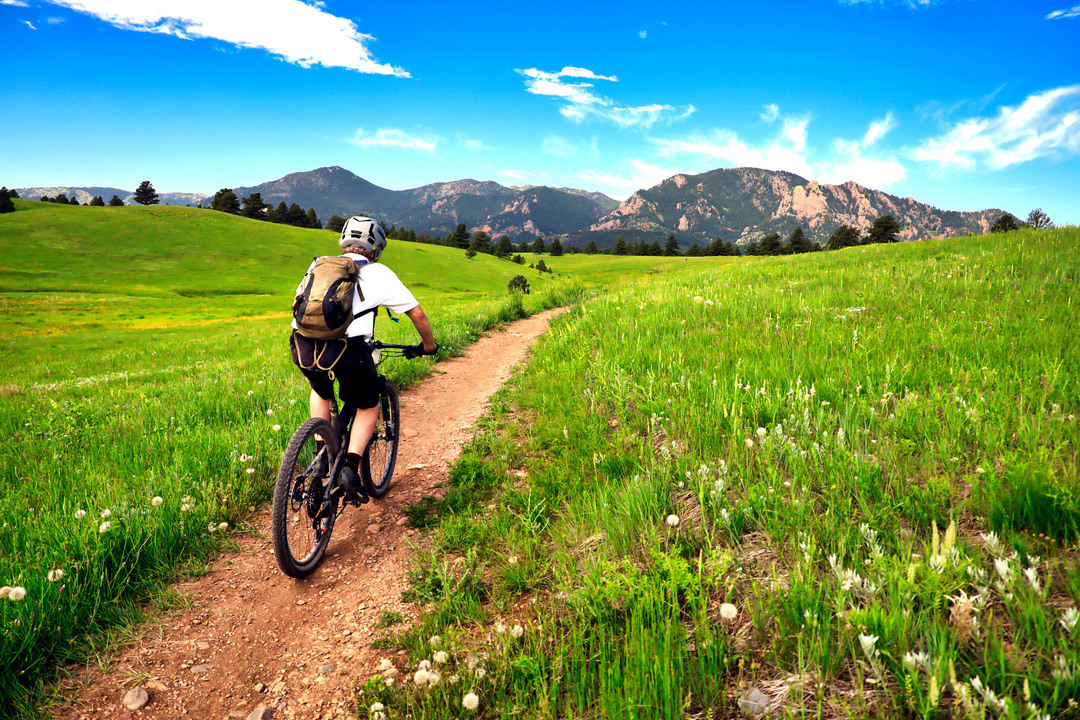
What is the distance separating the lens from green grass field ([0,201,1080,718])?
2016 millimetres

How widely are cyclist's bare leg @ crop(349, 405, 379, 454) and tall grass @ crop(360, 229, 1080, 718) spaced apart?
1.22 m

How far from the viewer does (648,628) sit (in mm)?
2654

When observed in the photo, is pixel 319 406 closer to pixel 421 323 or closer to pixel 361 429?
pixel 361 429

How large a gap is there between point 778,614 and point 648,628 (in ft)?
2.48

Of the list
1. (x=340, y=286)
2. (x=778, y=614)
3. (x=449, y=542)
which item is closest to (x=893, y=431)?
(x=778, y=614)

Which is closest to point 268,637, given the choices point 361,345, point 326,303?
point 361,345

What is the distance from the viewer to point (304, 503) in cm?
422

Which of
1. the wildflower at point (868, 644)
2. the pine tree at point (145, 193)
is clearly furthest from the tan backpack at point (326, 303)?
the pine tree at point (145, 193)

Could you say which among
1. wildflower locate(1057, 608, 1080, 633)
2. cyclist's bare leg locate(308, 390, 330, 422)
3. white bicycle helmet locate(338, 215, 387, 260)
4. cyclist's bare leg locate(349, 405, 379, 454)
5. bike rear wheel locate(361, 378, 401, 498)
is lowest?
bike rear wheel locate(361, 378, 401, 498)

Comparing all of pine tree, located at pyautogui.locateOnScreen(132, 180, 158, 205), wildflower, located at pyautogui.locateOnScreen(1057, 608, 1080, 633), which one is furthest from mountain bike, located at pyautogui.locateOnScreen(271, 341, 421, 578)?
pine tree, located at pyautogui.locateOnScreen(132, 180, 158, 205)

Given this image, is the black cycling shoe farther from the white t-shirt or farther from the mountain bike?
the white t-shirt

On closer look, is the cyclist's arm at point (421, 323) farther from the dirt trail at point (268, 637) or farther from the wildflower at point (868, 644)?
the wildflower at point (868, 644)

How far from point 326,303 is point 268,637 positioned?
2791 mm

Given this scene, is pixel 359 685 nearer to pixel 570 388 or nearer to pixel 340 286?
pixel 340 286
